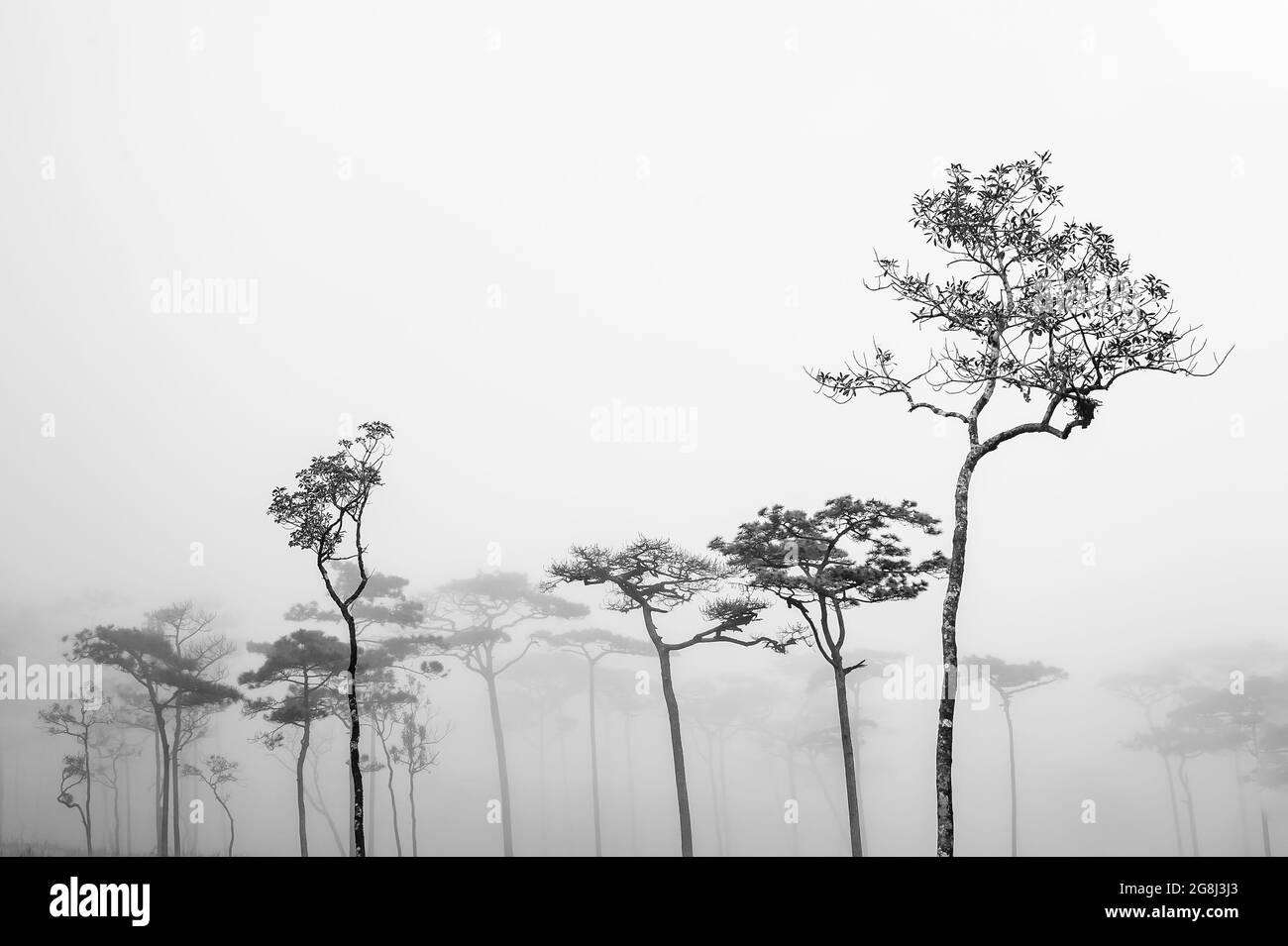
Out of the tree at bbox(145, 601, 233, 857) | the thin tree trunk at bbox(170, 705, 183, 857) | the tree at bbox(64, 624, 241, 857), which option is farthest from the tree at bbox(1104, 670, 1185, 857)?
the thin tree trunk at bbox(170, 705, 183, 857)

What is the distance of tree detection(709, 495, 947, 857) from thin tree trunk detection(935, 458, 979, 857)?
384 inches

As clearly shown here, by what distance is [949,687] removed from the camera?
15664mm

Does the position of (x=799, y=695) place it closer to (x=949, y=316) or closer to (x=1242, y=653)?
(x=1242, y=653)

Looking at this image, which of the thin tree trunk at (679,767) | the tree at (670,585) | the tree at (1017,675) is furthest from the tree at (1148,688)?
the thin tree trunk at (679,767)

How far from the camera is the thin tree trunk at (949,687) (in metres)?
15.4

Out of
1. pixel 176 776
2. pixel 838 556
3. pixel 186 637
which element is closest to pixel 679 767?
pixel 838 556

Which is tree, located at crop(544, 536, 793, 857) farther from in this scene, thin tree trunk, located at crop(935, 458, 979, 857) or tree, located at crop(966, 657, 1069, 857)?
tree, located at crop(966, 657, 1069, 857)

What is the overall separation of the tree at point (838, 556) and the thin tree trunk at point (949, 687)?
9.74m

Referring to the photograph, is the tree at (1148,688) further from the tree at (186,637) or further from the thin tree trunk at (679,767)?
the tree at (186,637)

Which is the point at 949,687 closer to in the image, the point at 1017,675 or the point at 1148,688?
the point at 1017,675

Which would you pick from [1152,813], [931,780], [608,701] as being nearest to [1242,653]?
[1152,813]

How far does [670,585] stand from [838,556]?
7.12 m
